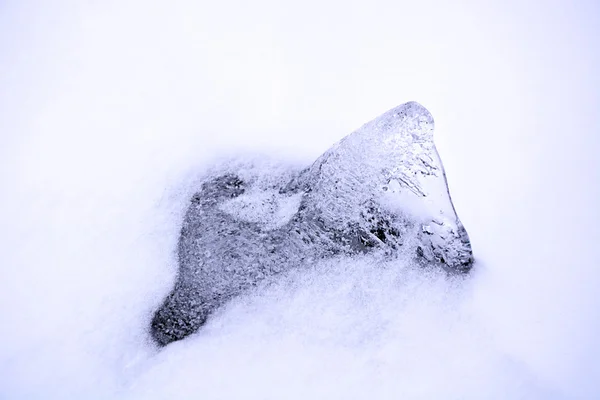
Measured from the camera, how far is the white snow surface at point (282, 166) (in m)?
1.25

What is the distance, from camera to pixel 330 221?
4.63ft

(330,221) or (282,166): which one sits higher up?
(282,166)

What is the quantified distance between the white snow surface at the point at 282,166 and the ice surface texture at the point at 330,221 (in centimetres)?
7

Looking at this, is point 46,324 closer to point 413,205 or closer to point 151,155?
point 151,155

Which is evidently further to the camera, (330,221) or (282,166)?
(282,166)

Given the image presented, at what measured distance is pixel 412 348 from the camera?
4.13 ft

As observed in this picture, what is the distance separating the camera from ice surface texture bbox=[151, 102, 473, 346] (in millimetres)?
1312

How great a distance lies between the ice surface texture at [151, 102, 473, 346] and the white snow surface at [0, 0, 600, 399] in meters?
0.07

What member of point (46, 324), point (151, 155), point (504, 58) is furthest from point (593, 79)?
point (46, 324)

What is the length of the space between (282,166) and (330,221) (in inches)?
13.4

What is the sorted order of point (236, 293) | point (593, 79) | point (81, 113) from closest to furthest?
point (236, 293) → point (81, 113) → point (593, 79)

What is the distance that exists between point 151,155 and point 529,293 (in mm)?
1608

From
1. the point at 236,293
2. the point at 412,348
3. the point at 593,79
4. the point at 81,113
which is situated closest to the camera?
the point at 412,348

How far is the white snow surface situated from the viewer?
125cm
